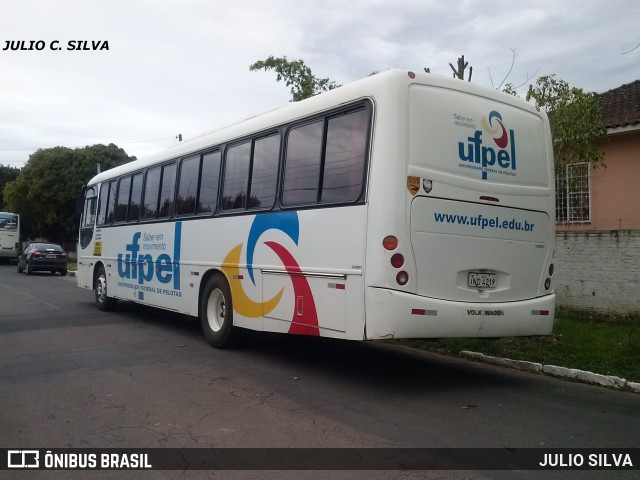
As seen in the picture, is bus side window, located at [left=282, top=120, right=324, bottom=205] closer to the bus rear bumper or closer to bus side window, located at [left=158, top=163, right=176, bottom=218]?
the bus rear bumper

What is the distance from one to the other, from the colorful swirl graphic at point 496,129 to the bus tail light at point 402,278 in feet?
6.62

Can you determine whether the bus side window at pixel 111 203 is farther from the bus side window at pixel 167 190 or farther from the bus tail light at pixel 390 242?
the bus tail light at pixel 390 242

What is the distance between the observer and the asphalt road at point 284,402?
198 inches

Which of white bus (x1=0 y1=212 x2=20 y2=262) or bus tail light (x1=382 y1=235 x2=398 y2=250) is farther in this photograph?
white bus (x1=0 y1=212 x2=20 y2=262)

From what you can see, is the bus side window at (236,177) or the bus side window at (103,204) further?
the bus side window at (103,204)

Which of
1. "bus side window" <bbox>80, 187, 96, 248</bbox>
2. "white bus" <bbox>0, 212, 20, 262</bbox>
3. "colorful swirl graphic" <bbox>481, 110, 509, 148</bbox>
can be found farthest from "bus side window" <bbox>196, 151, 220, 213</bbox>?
"white bus" <bbox>0, 212, 20, 262</bbox>

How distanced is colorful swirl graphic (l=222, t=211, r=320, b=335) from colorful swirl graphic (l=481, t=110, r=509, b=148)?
7.98 ft

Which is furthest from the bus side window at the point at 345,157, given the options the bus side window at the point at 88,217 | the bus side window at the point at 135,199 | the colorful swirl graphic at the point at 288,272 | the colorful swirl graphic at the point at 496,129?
the bus side window at the point at 88,217

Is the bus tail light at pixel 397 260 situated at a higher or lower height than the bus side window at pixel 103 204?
lower

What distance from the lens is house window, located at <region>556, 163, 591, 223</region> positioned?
13.0m

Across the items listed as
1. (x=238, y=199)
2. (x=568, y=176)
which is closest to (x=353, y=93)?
(x=238, y=199)

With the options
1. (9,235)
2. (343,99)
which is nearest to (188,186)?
(343,99)

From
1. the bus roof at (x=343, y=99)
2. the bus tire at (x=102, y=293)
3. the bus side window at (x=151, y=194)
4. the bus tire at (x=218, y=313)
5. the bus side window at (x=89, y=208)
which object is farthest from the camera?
the bus side window at (x=89, y=208)

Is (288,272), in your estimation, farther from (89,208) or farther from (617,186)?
(89,208)
